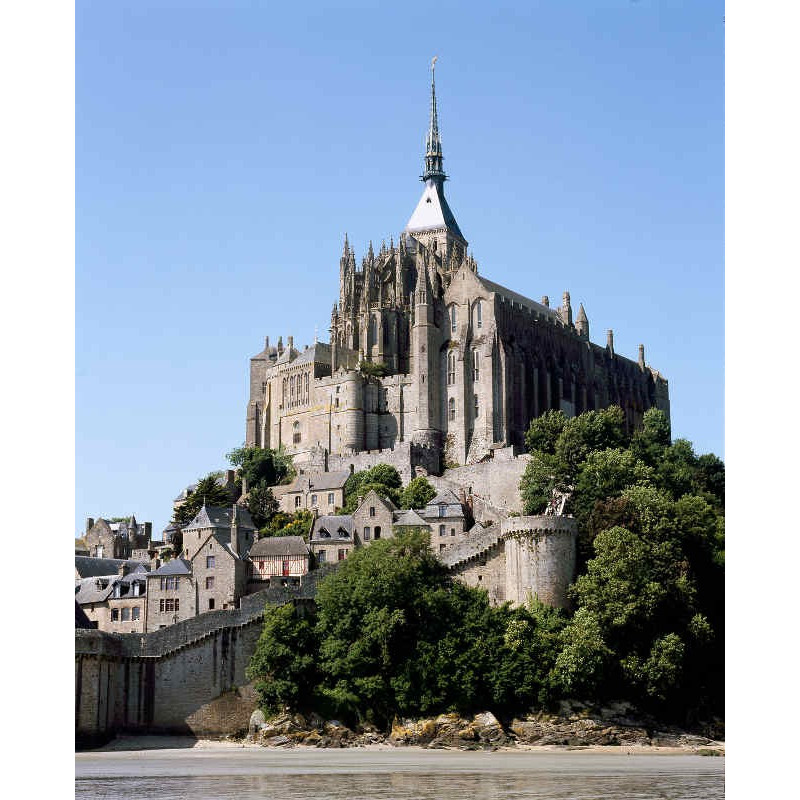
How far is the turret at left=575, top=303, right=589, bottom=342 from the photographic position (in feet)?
328

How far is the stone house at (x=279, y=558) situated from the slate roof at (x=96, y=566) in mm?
8272

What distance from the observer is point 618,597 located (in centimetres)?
4781

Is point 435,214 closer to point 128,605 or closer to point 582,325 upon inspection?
point 582,325

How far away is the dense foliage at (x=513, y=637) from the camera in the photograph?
4694cm

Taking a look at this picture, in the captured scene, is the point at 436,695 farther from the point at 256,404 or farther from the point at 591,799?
the point at 256,404

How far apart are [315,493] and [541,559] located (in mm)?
27187

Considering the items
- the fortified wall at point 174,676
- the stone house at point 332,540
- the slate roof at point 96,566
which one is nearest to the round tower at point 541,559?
the fortified wall at point 174,676

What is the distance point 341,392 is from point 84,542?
19.0 meters

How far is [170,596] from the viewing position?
5612 cm

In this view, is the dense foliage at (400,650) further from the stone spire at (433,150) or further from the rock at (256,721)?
the stone spire at (433,150)

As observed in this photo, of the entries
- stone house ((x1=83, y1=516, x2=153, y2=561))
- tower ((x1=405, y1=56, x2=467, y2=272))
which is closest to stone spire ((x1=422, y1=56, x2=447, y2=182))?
tower ((x1=405, y1=56, x2=467, y2=272))

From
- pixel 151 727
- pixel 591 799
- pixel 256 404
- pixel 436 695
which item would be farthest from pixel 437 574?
pixel 256 404

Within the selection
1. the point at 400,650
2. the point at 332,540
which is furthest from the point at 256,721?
the point at 332,540

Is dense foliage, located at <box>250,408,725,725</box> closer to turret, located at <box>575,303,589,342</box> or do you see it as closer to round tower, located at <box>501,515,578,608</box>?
round tower, located at <box>501,515,578,608</box>
